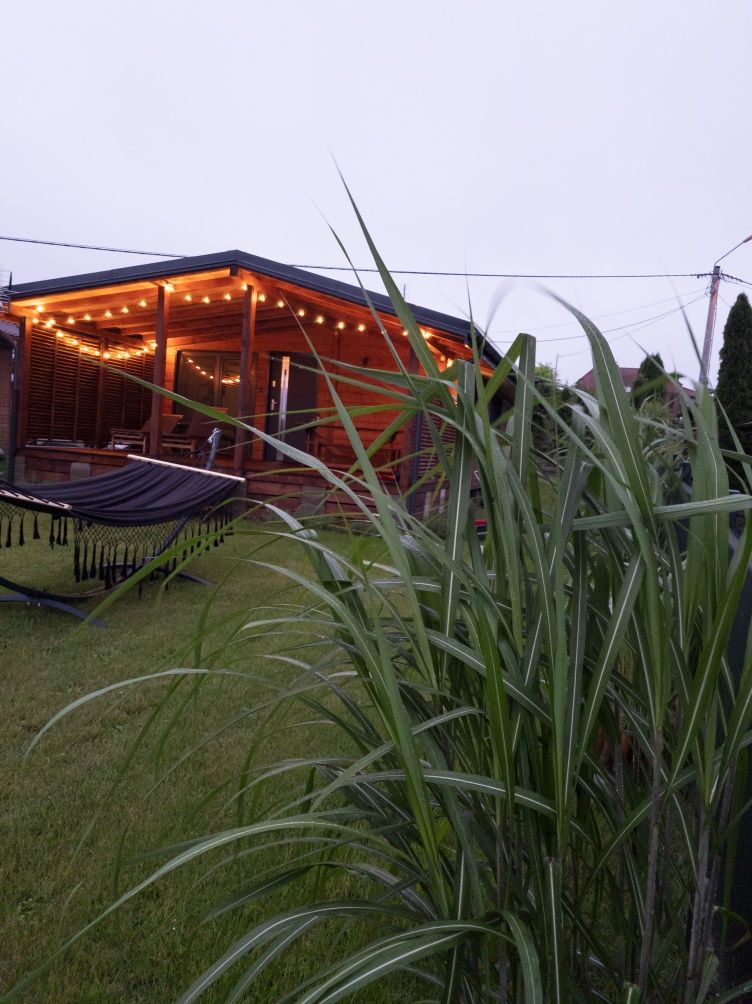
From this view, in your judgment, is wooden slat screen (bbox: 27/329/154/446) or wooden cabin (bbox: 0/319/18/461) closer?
wooden slat screen (bbox: 27/329/154/446)

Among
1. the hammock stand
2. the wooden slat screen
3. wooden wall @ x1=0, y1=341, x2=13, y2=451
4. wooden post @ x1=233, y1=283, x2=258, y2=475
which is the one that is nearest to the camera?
the hammock stand

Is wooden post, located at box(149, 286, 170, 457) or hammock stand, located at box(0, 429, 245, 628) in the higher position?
wooden post, located at box(149, 286, 170, 457)

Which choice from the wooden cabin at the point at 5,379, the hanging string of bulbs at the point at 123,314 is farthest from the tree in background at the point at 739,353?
the wooden cabin at the point at 5,379

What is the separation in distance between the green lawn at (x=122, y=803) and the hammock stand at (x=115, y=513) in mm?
375

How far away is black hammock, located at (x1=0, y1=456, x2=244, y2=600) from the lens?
11.9ft

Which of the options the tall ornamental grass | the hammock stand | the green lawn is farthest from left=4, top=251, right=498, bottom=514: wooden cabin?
the tall ornamental grass

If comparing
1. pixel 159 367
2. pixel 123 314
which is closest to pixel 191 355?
pixel 123 314

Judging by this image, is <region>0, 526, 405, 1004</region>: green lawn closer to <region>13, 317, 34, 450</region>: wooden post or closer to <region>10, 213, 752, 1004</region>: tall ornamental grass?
<region>10, 213, 752, 1004</region>: tall ornamental grass

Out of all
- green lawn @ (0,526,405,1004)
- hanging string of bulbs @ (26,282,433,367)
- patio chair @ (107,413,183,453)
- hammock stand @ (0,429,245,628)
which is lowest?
green lawn @ (0,526,405,1004)

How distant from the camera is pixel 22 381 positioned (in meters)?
9.88

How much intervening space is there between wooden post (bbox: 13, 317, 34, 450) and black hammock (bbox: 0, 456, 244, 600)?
548 cm

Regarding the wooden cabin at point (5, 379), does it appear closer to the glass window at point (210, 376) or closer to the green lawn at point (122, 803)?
the glass window at point (210, 376)

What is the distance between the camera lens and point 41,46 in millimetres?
22047

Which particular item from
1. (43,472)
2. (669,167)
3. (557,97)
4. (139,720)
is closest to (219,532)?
(139,720)
